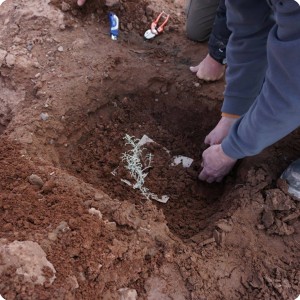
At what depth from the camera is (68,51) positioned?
3018 millimetres

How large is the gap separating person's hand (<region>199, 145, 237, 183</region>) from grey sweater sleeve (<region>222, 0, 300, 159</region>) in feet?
0.79

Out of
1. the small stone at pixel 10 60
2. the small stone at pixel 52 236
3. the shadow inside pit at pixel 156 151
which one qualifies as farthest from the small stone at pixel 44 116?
the small stone at pixel 52 236

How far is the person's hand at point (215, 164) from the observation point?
2310 mm

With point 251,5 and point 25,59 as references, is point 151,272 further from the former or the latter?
point 25,59

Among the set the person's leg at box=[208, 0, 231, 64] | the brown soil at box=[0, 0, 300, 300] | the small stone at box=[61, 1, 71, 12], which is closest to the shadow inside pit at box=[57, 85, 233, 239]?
the brown soil at box=[0, 0, 300, 300]

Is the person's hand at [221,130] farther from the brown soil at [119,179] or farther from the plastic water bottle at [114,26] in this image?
the plastic water bottle at [114,26]

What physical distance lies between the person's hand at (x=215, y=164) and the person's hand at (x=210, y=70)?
2.39 feet

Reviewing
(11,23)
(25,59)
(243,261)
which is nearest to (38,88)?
(25,59)

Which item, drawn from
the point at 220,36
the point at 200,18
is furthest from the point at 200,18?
the point at 220,36

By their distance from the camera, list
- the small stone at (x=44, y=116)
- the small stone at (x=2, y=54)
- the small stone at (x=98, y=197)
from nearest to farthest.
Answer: the small stone at (x=98, y=197)
the small stone at (x=44, y=116)
the small stone at (x=2, y=54)

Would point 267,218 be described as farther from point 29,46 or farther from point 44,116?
point 29,46

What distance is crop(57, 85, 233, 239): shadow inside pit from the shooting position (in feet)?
8.25

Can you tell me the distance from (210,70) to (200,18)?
580mm

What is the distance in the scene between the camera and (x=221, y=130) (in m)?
2.47
